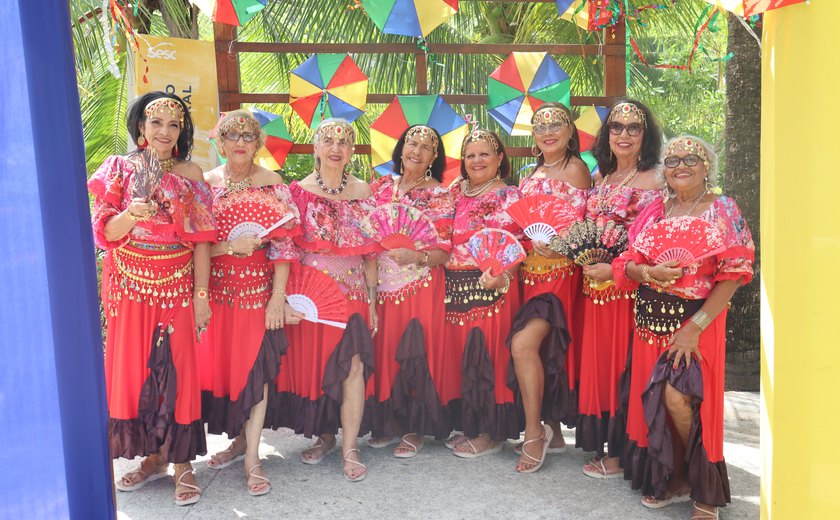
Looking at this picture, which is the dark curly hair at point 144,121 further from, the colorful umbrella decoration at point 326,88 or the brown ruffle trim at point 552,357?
the brown ruffle trim at point 552,357

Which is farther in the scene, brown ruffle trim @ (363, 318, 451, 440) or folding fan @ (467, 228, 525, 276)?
brown ruffle trim @ (363, 318, 451, 440)

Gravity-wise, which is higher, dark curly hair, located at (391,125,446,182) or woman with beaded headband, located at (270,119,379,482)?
dark curly hair, located at (391,125,446,182)

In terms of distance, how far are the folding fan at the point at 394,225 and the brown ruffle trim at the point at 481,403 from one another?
2.27 feet

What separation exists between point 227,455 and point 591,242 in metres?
2.46

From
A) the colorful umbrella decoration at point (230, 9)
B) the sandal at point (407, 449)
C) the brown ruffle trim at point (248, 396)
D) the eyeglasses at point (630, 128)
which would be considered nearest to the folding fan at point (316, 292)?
the brown ruffle trim at point (248, 396)

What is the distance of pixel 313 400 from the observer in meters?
4.32

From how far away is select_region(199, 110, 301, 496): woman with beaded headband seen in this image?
3963 millimetres

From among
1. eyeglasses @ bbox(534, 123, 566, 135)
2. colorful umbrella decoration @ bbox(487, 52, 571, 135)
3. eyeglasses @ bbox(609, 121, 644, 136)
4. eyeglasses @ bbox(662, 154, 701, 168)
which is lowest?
eyeglasses @ bbox(662, 154, 701, 168)

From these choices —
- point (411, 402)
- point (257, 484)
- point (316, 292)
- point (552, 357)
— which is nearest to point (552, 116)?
point (552, 357)

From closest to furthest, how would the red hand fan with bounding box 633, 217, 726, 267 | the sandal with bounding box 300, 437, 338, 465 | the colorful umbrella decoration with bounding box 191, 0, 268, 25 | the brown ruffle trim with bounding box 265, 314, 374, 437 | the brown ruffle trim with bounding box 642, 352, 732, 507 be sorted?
1. the red hand fan with bounding box 633, 217, 726, 267
2. the brown ruffle trim with bounding box 642, 352, 732, 507
3. the brown ruffle trim with bounding box 265, 314, 374, 437
4. the sandal with bounding box 300, 437, 338, 465
5. the colorful umbrella decoration with bounding box 191, 0, 268, 25

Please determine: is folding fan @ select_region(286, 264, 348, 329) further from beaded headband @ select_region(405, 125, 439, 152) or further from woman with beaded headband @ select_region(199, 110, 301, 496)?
beaded headband @ select_region(405, 125, 439, 152)

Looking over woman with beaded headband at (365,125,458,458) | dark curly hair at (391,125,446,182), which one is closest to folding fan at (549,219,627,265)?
woman with beaded headband at (365,125,458,458)

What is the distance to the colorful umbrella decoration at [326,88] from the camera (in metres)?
5.29

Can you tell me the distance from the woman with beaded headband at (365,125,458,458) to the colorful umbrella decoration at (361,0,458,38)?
3.43 ft
